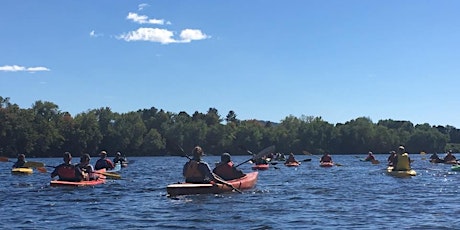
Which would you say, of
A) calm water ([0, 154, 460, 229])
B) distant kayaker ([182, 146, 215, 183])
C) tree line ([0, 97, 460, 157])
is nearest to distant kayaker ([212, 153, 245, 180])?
calm water ([0, 154, 460, 229])

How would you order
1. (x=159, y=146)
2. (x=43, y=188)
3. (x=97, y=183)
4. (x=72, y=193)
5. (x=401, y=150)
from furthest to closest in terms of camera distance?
(x=159, y=146)
(x=401, y=150)
(x=97, y=183)
(x=43, y=188)
(x=72, y=193)

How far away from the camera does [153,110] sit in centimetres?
13775

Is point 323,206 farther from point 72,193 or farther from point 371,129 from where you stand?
point 371,129

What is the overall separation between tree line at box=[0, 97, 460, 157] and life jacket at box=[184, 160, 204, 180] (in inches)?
2694

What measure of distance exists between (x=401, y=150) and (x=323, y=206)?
37.9 feet

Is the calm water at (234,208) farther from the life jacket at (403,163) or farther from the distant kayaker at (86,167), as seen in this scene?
the life jacket at (403,163)

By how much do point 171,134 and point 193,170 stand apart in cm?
9039

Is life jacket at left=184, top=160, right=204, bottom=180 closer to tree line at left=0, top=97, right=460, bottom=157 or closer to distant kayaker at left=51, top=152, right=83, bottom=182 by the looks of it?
distant kayaker at left=51, top=152, right=83, bottom=182

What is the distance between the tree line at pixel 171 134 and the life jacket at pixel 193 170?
225 feet

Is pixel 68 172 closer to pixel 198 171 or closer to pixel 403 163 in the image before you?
pixel 198 171

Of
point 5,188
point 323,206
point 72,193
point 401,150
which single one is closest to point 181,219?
point 323,206

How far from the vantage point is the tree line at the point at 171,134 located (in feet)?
276

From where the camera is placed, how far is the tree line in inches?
3312

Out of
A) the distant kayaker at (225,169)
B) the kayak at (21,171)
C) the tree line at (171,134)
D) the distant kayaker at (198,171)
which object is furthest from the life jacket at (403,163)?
the tree line at (171,134)
